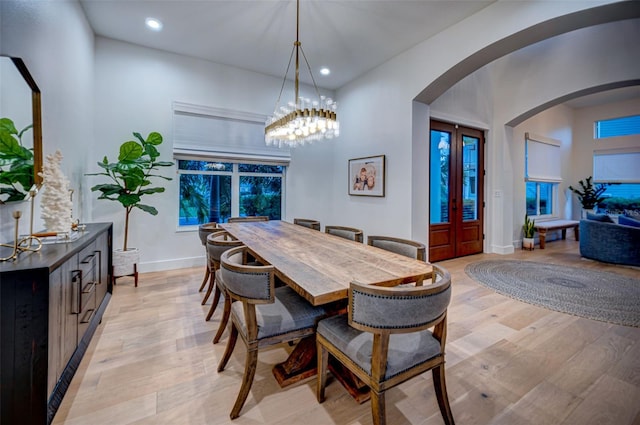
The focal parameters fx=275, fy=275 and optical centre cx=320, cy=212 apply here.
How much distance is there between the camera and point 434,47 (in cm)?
369

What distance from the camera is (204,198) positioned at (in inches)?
179

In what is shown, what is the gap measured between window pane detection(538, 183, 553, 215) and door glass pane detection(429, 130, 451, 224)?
12.3ft

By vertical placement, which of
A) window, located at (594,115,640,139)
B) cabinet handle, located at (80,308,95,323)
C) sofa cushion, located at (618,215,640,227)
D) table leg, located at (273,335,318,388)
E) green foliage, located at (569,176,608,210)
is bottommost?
table leg, located at (273,335,318,388)

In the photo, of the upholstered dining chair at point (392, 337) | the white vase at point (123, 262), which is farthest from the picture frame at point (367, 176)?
the white vase at point (123, 262)

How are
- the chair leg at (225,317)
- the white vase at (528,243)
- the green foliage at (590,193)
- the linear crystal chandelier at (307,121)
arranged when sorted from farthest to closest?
the green foliage at (590,193), the white vase at (528,243), the linear crystal chandelier at (307,121), the chair leg at (225,317)

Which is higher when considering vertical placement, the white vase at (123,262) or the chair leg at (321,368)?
the white vase at (123,262)

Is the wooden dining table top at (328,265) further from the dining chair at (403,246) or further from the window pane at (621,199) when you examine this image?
the window pane at (621,199)

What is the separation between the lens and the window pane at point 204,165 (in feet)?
14.3

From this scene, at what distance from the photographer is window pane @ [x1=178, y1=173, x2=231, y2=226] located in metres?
4.41

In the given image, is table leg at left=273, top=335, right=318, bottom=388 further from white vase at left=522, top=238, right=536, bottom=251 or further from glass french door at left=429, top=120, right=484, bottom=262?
white vase at left=522, top=238, right=536, bottom=251

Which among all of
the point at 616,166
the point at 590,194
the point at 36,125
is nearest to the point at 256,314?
the point at 36,125

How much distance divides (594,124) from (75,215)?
11.1 metres

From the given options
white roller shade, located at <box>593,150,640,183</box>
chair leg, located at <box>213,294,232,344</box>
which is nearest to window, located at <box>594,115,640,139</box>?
white roller shade, located at <box>593,150,640,183</box>

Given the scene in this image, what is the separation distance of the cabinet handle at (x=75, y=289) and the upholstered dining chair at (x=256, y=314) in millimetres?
911
